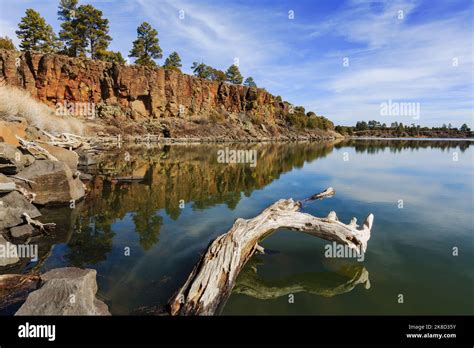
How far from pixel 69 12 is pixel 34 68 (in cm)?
1930

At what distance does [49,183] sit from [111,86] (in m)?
63.7

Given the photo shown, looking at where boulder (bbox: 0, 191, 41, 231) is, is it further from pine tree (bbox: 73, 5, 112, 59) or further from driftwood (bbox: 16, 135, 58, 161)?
pine tree (bbox: 73, 5, 112, 59)

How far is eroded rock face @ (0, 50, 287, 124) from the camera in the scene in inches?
2379

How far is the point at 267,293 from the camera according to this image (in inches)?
250

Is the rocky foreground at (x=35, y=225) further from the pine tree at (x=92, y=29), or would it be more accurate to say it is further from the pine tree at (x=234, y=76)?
the pine tree at (x=234, y=76)

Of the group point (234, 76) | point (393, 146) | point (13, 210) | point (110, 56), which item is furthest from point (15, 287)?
point (234, 76)

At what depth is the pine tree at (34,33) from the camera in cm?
6356

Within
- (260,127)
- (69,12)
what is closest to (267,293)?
(69,12)

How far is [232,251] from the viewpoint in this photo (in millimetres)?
6492

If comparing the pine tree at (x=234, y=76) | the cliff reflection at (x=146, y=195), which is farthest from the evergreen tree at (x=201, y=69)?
the cliff reflection at (x=146, y=195)

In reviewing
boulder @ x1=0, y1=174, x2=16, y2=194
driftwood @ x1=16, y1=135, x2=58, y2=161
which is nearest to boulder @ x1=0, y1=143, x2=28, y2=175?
boulder @ x1=0, y1=174, x2=16, y2=194
